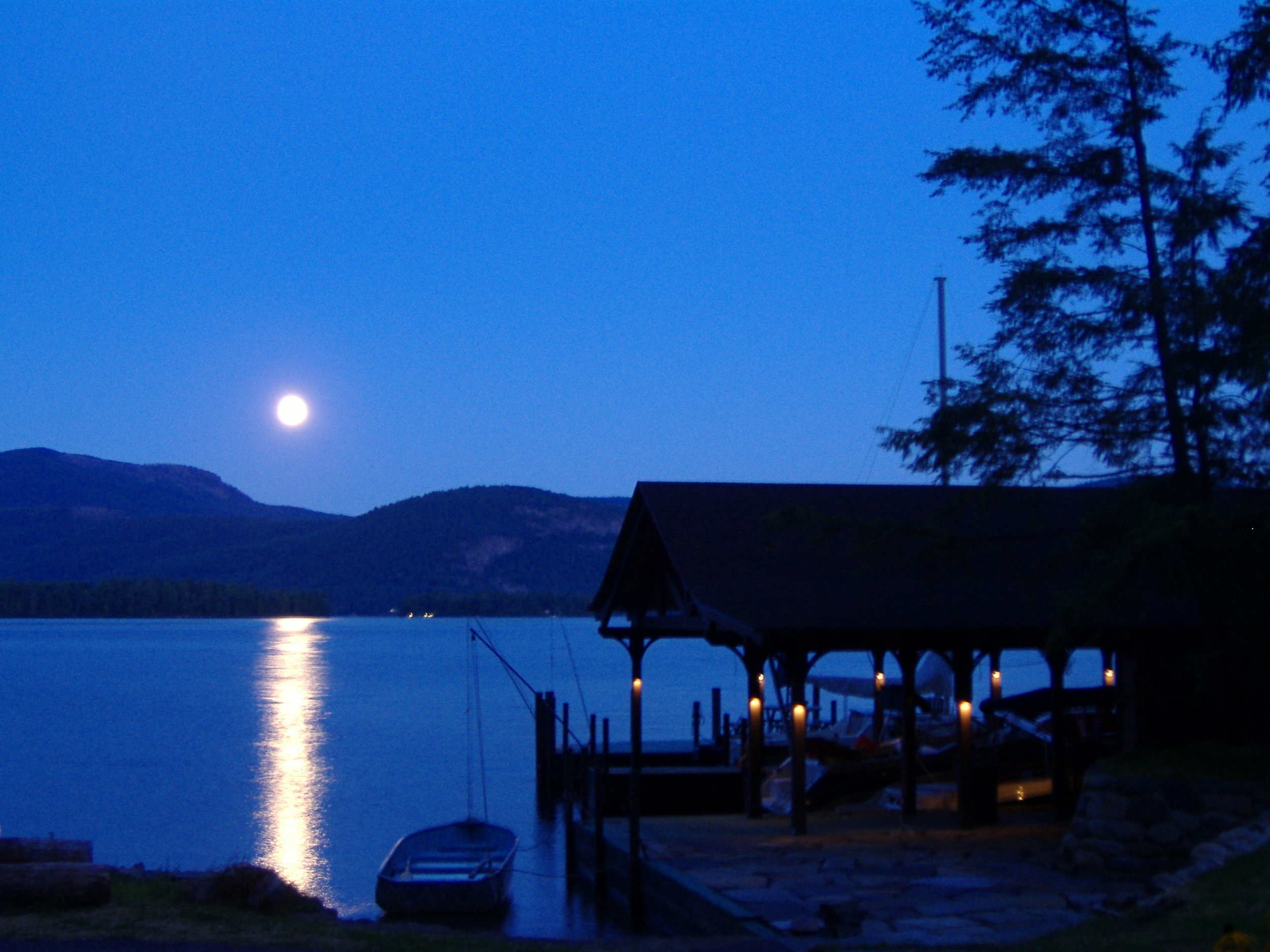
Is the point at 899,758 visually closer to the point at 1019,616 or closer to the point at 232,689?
the point at 1019,616

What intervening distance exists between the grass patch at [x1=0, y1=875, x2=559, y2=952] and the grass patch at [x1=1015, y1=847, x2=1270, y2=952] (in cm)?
414

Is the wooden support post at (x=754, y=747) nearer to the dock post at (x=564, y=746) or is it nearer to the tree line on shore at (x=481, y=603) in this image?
the dock post at (x=564, y=746)

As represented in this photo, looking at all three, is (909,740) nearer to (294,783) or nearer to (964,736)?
(964,736)

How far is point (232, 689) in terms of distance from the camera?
273ft

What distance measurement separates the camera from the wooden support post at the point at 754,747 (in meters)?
18.4

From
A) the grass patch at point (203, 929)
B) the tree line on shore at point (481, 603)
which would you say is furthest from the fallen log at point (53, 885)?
the tree line on shore at point (481, 603)

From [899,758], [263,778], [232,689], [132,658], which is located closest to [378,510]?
[132,658]

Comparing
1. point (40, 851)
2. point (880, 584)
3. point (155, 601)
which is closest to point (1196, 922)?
point (40, 851)

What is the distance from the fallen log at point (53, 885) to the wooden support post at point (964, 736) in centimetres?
1082

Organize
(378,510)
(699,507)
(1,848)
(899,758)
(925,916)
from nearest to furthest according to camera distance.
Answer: (1,848)
(925,916)
(699,507)
(899,758)
(378,510)

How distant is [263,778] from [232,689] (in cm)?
4565

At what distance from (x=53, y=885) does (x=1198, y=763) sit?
10734 mm

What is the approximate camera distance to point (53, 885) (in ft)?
33.3

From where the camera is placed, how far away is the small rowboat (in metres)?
18.3
